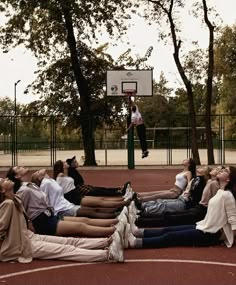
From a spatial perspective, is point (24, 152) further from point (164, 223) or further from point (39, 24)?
point (164, 223)

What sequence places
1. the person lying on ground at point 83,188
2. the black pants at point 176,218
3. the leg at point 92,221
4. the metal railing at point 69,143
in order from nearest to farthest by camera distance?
the leg at point 92,221
the black pants at point 176,218
the person lying on ground at point 83,188
the metal railing at point 69,143

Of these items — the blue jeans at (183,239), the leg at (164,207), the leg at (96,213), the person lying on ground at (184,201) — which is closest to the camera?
the blue jeans at (183,239)

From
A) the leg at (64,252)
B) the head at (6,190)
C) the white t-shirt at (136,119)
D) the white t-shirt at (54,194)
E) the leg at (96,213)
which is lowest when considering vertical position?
the leg at (64,252)

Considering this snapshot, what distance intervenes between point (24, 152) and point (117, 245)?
30213 mm

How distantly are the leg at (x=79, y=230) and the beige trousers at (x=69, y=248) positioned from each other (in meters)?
0.46

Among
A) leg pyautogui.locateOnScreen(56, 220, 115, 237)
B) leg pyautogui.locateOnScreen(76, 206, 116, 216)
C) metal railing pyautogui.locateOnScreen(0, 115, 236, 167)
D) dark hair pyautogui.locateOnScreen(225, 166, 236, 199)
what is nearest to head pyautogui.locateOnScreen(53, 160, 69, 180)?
leg pyautogui.locateOnScreen(76, 206, 116, 216)

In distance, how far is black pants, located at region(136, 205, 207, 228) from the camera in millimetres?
8133

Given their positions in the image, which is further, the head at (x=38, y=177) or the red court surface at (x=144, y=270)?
the head at (x=38, y=177)

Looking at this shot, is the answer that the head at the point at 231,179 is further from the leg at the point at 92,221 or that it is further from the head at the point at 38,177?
the head at the point at 38,177

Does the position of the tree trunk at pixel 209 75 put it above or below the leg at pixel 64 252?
above

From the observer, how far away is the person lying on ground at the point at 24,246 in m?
6.14

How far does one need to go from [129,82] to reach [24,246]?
15576mm

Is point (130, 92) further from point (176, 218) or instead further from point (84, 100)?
point (176, 218)

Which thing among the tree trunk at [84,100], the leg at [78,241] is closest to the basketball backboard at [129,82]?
the tree trunk at [84,100]
